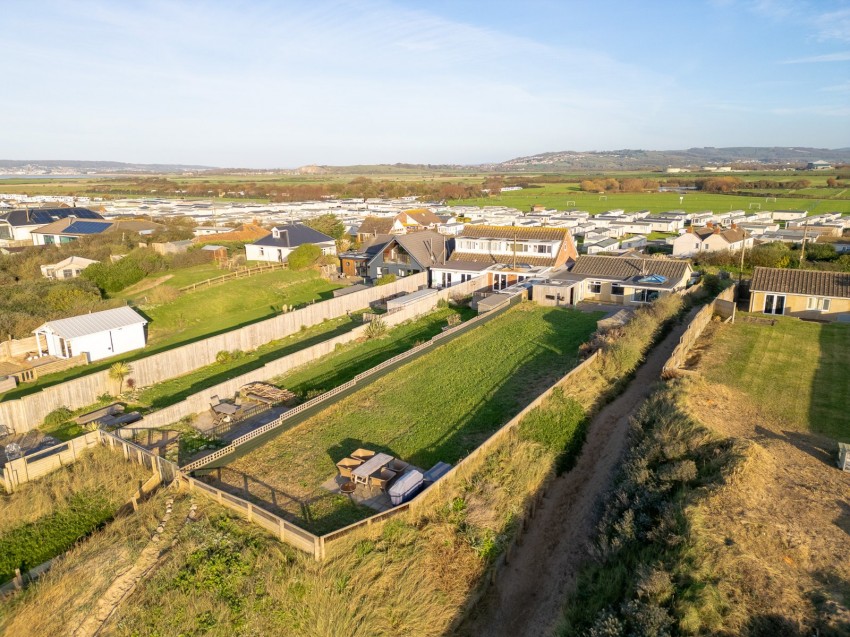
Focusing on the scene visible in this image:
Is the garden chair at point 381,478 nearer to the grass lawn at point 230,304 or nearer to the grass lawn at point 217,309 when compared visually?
the grass lawn at point 217,309

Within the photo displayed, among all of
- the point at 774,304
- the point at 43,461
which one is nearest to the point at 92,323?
the point at 43,461

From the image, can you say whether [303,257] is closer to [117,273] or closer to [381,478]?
[117,273]

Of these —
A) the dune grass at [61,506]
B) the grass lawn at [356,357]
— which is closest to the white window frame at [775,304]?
the grass lawn at [356,357]

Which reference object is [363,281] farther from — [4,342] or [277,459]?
[277,459]

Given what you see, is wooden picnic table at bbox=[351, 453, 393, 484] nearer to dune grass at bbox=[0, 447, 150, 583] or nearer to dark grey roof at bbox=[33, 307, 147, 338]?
dune grass at bbox=[0, 447, 150, 583]

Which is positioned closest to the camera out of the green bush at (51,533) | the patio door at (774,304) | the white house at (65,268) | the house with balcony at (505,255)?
the green bush at (51,533)

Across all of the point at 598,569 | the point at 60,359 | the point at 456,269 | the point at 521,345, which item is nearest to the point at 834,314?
the point at 521,345

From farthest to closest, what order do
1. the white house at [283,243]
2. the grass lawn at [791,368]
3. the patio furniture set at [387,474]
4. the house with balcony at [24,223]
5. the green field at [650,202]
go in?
the green field at [650,202]
the house with balcony at [24,223]
the white house at [283,243]
the grass lawn at [791,368]
the patio furniture set at [387,474]
